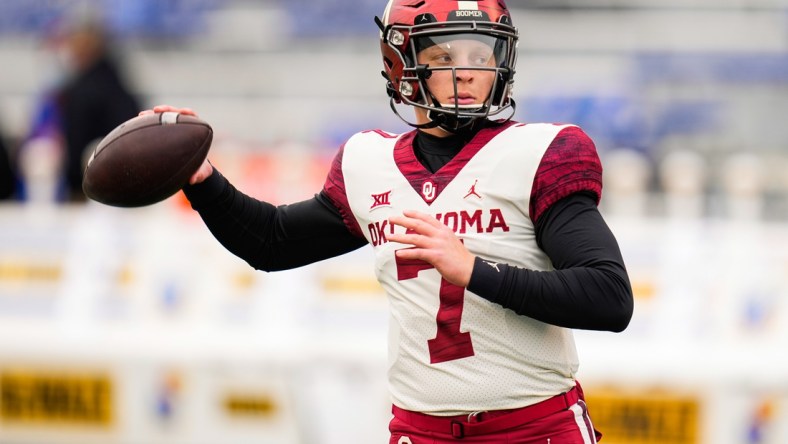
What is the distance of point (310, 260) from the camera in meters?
3.30

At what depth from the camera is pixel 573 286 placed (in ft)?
8.70

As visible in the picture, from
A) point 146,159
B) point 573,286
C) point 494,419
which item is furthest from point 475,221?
point 146,159

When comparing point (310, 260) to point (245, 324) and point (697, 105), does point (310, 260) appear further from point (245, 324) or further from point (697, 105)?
point (697, 105)

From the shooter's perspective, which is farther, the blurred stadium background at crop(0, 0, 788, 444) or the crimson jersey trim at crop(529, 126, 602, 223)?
the blurred stadium background at crop(0, 0, 788, 444)

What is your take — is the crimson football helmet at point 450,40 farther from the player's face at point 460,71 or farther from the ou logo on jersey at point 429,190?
the ou logo on jersey at point 429,190

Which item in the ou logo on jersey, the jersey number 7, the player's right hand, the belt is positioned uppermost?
the player's right hand

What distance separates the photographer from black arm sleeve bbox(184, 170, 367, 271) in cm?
321

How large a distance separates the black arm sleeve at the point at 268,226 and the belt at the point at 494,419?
0.54 meters

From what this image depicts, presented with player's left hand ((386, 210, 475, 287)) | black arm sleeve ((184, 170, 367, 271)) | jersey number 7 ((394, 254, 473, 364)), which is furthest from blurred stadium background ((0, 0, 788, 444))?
player's left hand ((386, 210, 475, 287))

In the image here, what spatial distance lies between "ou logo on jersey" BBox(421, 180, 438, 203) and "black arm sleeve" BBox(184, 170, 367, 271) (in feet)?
1.12

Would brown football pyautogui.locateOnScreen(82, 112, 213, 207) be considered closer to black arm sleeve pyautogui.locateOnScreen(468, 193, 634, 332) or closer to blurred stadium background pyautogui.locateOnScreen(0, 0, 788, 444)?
black arm sleeve pyautogui.locateOnScreen(468, 193, 634, 332)

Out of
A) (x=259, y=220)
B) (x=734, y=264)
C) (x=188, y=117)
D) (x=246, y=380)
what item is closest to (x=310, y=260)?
(x=259, y=220)

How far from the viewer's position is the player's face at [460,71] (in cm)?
296

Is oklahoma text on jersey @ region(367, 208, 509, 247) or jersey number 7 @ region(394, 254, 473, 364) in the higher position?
oklahoma text on jersey @ region(367, 208, 509, 247)
